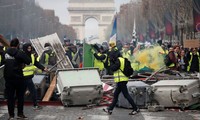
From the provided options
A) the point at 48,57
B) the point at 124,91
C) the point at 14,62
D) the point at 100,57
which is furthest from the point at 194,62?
the point at 14,62

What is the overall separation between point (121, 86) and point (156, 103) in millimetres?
1549

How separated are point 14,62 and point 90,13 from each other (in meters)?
173

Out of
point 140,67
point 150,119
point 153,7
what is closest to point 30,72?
point 150,119

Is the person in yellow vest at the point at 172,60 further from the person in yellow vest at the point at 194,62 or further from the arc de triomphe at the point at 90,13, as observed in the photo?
the arc de triomphe at the point at 90,13

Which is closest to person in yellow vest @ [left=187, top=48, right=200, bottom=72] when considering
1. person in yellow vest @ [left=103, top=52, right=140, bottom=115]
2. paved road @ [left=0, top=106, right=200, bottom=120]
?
paved road @ [left=0, top=106, right=200, bottom=120]

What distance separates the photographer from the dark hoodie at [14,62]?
44.4 feet

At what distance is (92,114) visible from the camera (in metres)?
15.1

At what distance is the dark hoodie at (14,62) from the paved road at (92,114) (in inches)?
46.8

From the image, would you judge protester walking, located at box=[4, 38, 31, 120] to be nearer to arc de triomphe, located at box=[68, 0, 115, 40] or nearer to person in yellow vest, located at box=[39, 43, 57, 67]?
person in yellow vest, located at box=[39, 43, 57, 67]

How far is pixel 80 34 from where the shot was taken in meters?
187

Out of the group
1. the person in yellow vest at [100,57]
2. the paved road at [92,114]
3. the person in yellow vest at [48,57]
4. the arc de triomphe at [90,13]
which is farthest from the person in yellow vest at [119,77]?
the arc de triomphe at [90,13]

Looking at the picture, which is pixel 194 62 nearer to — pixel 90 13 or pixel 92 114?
pixel 92 114

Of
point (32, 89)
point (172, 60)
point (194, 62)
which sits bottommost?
point (32, 89)

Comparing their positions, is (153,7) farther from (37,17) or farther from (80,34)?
(80,34)
